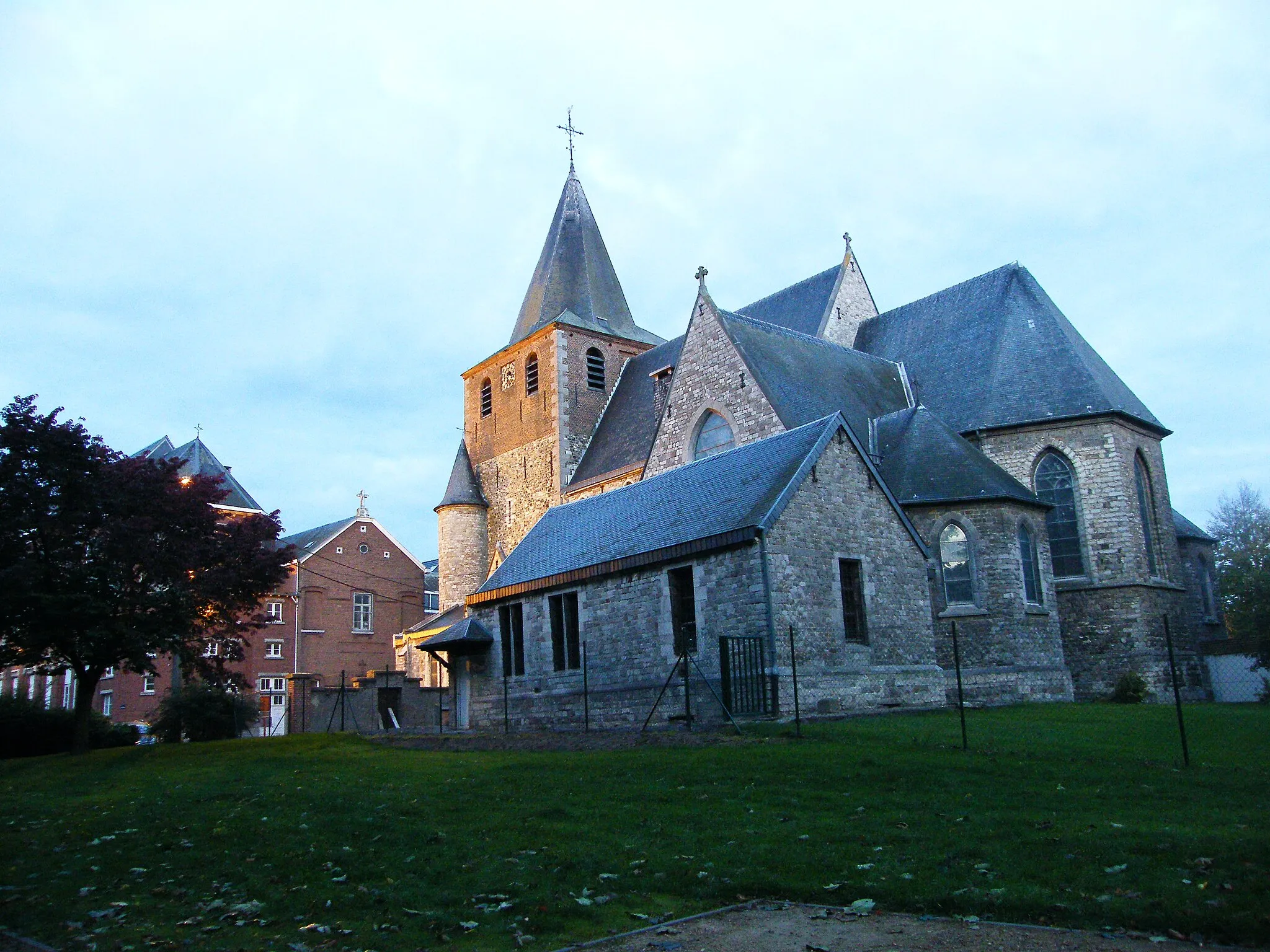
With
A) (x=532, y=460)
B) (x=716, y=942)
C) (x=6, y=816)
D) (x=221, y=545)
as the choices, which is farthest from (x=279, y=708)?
(x=716, y=942)

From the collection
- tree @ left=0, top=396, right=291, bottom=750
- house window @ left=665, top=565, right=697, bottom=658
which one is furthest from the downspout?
tree @ left=0, top=396, right=291, bottom=750

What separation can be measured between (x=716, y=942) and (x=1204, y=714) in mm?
15369

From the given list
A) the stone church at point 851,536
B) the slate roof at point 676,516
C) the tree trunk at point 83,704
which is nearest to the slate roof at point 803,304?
the stone church at point 851,536

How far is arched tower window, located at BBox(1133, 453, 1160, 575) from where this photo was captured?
2644 cm

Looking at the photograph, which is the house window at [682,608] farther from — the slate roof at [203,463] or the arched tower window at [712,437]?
the slate roof at [203,463]

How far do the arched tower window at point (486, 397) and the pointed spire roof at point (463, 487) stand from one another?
2.28 meters

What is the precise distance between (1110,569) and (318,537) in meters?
36.2

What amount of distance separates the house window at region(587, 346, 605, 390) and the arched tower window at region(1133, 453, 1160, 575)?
20.5 metres

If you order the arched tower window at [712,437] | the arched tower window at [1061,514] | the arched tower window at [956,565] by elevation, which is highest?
the arched tower window at [712,437]

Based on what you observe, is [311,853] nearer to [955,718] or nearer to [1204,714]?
[955,718]

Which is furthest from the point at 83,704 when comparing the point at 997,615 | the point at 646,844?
the point at 997,615

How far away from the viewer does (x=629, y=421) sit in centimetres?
3803

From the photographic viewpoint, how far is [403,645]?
45.8 metres

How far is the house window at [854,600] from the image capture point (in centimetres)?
1881
